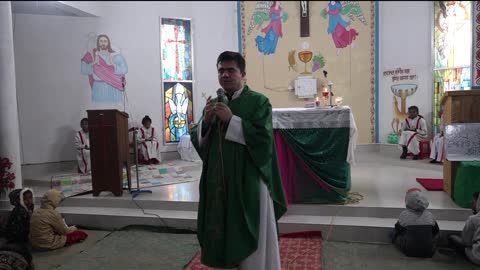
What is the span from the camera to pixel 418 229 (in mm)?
3158

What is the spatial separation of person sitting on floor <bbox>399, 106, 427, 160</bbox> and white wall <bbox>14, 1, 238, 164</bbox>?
3.93 meters

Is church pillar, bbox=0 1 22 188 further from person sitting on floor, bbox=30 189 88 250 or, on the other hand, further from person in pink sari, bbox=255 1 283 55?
person in pink sari, bbox=255 1 283 55

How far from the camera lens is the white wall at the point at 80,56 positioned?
23.6 ft

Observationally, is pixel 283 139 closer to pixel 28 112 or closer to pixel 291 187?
pixel 291 187

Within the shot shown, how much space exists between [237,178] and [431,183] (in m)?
Answer: 3.71

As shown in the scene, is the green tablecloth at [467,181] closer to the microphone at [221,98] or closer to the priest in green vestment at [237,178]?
the priest in green vestment at [237,178]

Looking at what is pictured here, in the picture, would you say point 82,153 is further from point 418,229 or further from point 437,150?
point 437,150

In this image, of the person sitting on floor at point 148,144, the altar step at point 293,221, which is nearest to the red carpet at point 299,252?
the altar step at point 293,221

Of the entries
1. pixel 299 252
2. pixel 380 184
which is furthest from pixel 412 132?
pixel 299 252

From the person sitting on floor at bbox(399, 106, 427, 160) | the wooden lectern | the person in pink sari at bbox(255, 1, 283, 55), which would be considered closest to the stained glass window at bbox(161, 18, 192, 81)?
the person in pink sari at bbox(255, 1, 283, 55)

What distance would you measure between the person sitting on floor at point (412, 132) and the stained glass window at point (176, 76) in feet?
14.7

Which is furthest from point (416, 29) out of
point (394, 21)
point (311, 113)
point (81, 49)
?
point (81, 49)

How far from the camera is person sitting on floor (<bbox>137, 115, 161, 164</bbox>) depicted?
7535 mm

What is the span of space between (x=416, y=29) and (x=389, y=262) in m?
5.95
